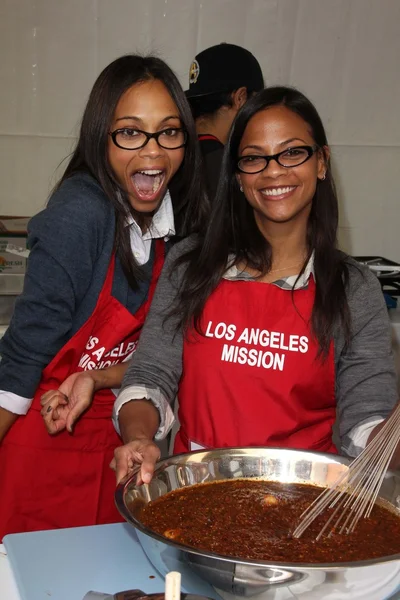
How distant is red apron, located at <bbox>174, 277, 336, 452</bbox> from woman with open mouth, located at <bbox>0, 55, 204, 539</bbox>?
199mm

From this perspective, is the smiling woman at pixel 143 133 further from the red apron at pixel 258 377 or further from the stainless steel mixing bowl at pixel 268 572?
the stainless steel mixing bowl at pixel 268 572

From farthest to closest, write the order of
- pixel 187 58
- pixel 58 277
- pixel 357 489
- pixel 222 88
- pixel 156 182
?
1. pixel 187 58
2. pixel 222 88
3. pixel 156 182
4. pixel 58 277
5. pixel 357 489

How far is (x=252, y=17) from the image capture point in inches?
128

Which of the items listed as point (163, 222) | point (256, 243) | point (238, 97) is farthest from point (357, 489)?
point (238, 97)

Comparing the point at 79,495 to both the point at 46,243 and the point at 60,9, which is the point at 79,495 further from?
the point at 60,9

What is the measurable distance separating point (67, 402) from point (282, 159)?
0.67 m

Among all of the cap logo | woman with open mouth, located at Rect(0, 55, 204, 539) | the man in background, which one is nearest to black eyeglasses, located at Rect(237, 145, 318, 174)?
woman with open mouth, located at Rect(0, 55, 204, 539)

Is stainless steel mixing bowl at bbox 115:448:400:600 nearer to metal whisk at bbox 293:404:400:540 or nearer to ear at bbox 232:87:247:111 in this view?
metal whisk at bbox 293:404:400:540

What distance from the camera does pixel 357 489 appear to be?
1.17m

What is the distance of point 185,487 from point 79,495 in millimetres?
591

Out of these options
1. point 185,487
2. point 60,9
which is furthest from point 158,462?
point 60,9

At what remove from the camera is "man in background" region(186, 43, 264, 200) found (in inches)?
98.0

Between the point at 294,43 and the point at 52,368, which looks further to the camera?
the point at 294,43

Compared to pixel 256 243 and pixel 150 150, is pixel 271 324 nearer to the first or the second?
pixel 256 243
